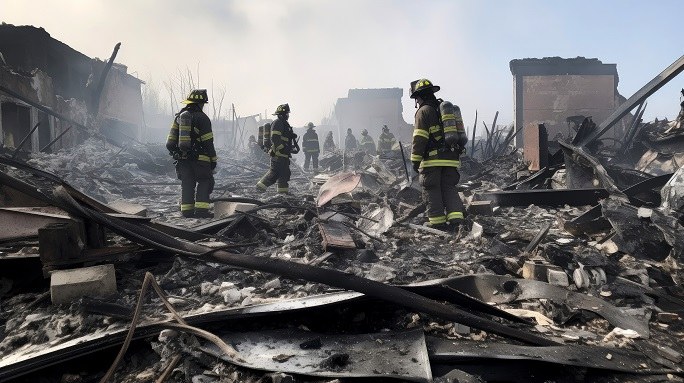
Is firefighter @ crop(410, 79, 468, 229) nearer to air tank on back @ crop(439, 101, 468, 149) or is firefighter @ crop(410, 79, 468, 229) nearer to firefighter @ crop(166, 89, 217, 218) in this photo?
air tank on back @ crop(439, 101, 468, 149)

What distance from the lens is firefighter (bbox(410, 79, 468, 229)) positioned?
492 centimetres

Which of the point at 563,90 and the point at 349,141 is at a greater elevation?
the point at 563,90

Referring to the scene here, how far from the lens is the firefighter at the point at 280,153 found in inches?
315

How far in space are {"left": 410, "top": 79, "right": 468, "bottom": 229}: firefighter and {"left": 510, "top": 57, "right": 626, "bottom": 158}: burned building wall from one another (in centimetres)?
1556

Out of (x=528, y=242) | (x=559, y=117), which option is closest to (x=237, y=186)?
(x=528, y=242)

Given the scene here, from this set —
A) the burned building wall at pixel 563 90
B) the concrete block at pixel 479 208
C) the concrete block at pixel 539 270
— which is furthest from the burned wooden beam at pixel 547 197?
the burned building wall at pixel 563 90

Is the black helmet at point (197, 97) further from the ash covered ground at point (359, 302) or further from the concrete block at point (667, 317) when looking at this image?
the concrete block at point (667, 317)

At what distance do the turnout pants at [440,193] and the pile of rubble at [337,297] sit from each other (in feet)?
0.92

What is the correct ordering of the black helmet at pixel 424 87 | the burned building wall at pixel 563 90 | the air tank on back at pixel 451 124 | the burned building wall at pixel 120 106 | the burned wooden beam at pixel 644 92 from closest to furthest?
the air tank on back at pixel 451 124 < the black helmet at pixel 424 87 < the burned wooden beam at pixel 644 92 < the burned building wall at pixel 563 90 < the burned building wall at pixel 120 106

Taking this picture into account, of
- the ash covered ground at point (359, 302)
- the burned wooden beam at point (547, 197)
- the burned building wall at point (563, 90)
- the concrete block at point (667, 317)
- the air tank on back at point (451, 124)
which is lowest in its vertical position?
the concrete block at point (667, 317)

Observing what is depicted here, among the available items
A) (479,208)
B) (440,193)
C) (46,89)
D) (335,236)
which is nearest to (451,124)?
(440,193)

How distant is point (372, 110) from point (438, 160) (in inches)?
1196

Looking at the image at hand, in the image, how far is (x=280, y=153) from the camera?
800 centimetres

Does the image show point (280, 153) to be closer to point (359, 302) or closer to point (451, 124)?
point (451, 124)
